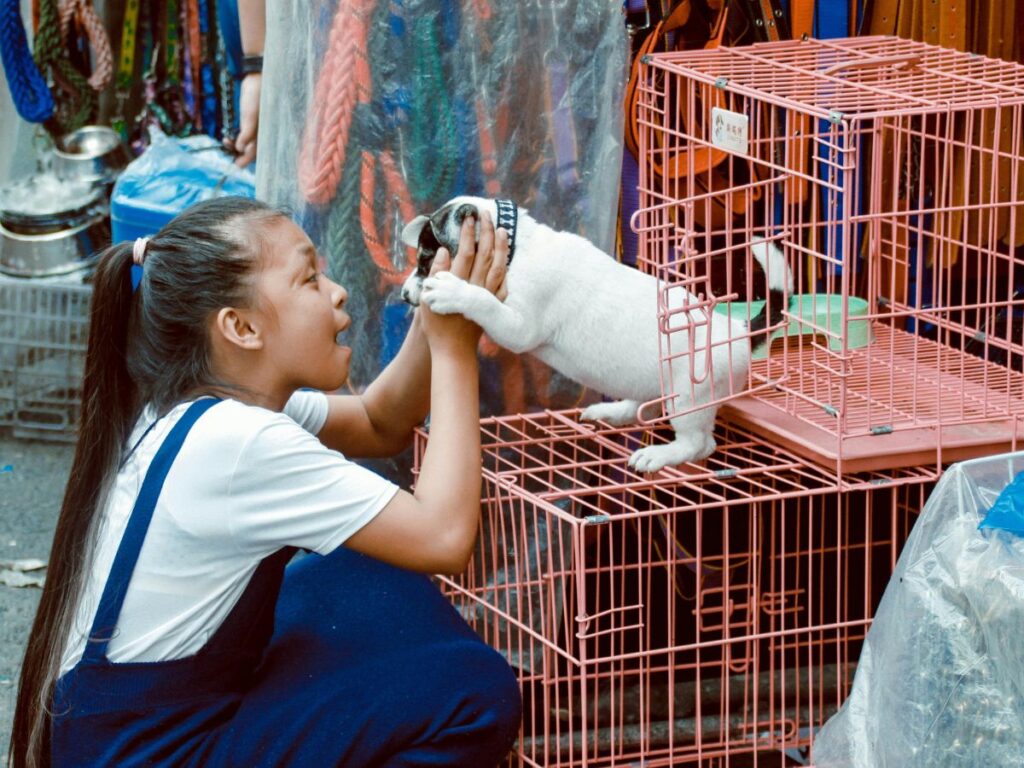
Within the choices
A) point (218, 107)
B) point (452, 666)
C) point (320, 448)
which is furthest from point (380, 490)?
point (218, 107)

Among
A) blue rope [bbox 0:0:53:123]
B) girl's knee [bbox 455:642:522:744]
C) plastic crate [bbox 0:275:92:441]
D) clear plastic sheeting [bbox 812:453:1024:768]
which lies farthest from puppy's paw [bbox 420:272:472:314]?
blue rope [bbox 0:0:53:123]

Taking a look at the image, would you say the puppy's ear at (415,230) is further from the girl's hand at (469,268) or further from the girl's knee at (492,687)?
the girl's knee at (492,687)

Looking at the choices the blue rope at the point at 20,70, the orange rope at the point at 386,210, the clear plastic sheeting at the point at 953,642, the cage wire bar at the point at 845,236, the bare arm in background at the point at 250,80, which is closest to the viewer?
the clear plastic sheeting at the point at 953,642

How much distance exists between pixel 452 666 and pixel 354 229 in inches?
33.5

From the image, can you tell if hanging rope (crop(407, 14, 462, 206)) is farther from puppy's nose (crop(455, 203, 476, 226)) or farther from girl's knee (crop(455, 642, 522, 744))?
girl's knee (crop(455, 642, 522, 744))

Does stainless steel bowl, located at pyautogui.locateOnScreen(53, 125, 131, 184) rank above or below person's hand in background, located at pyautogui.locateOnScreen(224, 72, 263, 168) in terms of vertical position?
below

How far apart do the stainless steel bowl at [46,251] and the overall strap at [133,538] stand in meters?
2.17

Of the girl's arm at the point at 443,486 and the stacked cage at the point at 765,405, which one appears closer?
the girl's arm at the point at 443,486

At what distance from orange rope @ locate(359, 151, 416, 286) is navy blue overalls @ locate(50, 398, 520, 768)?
25.6 inches

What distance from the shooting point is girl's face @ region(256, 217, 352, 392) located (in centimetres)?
189

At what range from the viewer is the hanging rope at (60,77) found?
3805 millimetres

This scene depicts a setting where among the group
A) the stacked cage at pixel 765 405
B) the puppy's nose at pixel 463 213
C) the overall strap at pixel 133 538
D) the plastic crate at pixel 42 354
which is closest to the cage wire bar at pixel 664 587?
the stacked cage at pixel 765 405

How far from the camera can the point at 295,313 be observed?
189 centimetres

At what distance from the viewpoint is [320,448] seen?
181cm
